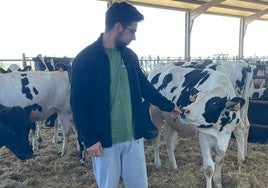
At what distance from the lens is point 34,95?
5121 mm

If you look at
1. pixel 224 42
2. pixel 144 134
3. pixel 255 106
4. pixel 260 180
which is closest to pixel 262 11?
pixel 255 106

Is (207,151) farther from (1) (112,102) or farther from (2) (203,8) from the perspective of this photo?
(2) (203,8)

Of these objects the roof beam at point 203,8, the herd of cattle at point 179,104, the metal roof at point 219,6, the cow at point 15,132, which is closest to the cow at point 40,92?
the herd of cattle at point 179,104

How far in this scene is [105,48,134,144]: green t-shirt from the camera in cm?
212

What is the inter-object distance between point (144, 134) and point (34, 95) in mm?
3303

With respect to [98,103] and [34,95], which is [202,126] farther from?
[34,95]

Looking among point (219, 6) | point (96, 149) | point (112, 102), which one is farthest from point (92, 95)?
point (219, 6)

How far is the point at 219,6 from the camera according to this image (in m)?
16.8

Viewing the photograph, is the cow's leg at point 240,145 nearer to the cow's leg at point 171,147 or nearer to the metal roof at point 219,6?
the cow's leg at point 171,147

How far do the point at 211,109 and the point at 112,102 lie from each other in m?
1.35

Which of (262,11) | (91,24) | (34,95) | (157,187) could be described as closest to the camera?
(157,187)

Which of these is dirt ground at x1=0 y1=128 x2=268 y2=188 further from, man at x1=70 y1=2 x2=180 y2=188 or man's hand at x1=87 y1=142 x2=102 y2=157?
man's hand at x1=87 y1=142 x2=102 y2=157

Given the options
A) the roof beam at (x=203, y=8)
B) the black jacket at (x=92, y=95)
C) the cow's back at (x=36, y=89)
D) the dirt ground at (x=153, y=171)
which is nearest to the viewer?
the black jacket at (x=92, y=95)

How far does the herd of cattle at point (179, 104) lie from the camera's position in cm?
317
